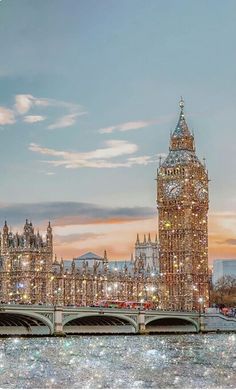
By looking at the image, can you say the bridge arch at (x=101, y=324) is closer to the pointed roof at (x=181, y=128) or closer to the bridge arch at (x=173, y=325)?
the bridge arch at (x=173, y=325)

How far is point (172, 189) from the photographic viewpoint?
3046 inches

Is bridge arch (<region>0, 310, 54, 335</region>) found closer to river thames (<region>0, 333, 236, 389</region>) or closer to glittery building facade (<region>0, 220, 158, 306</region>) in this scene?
river thames (<region>0, 333, 236, 389</region>)

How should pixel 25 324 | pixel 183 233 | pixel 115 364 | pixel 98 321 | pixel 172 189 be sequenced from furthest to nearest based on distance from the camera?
pixel 172 189 < pixel 183 233 < pixel 98 321 < pixel 25 324 < pixel 115 364

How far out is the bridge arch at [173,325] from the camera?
6444 centimetres

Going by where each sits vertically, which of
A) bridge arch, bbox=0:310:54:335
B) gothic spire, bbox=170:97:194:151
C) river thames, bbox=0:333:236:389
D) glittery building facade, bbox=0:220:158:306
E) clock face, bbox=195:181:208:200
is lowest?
river thames, bbox=0:333:236:389

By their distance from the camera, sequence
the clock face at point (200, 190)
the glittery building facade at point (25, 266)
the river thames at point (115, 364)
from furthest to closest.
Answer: the clock face at point (200, 190)
the glittery building facade at point (25, 266)
the river thames at point (115, 364)

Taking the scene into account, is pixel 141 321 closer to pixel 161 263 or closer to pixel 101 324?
pixel 101 324

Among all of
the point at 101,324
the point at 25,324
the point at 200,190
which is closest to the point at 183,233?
the point at 200,190

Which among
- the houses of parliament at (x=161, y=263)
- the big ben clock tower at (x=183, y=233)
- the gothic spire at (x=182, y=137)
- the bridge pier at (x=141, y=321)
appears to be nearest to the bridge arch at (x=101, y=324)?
the bridge pier at (x=141, y=321)

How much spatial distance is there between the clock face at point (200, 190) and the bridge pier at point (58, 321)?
2616cm

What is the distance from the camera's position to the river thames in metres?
28.5

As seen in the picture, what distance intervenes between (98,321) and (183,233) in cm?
1696

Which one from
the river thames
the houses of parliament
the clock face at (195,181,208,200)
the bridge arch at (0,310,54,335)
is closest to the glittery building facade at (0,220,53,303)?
the houses of parliament

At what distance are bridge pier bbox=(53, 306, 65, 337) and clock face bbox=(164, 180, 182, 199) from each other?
25045 millimetres
